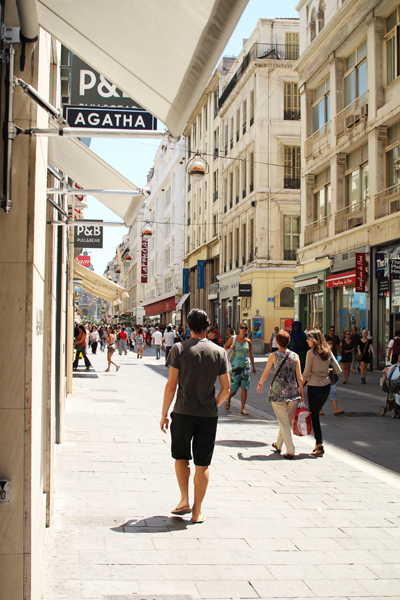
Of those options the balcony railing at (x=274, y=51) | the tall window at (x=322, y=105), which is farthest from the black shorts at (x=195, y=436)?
the balcony railing at (x=274, y=51)

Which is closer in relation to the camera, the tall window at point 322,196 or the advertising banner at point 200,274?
the tall window at point 322,196

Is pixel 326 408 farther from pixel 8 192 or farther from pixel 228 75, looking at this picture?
pixel 228 75

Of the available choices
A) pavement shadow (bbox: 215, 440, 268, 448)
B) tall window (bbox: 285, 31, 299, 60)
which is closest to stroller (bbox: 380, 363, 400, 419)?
pavement shadow (bbox: 215, 440, 268, 448)

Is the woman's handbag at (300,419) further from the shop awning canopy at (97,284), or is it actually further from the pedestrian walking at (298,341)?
the shop awning canopy at (97,284)

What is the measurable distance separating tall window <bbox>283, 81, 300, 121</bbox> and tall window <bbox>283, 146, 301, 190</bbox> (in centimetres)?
184

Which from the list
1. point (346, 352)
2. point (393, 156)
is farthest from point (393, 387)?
point (393, 156)

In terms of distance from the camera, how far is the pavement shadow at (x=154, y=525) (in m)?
4.95

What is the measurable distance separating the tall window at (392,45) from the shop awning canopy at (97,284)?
1201cm

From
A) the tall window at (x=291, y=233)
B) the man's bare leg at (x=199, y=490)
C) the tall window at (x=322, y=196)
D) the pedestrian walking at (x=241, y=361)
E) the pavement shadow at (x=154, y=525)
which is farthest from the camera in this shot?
the tall window at (x=291, y=233)

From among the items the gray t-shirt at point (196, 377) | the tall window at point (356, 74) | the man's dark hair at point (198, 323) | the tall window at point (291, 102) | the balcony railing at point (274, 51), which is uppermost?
the balcony railing at point (274, 51)

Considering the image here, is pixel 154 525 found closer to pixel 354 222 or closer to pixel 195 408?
pixel 195 408

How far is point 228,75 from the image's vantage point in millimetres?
45875

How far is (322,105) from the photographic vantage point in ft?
89.5

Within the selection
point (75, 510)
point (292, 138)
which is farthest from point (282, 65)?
point (75, 510)
